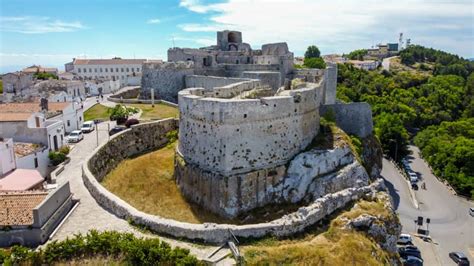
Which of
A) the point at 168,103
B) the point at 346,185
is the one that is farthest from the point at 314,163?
the point at 168,103

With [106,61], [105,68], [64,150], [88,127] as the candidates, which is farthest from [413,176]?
[106,61]

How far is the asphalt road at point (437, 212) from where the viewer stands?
97.1 ft

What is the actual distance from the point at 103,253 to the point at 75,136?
1949 centimetres

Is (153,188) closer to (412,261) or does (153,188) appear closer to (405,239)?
(412,261)

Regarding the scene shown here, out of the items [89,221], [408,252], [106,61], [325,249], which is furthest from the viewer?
[106,61]

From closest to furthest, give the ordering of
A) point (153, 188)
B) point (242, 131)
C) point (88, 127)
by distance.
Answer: point (242, 131) < point (153, 188) < point (88, 127)

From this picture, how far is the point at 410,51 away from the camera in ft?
408

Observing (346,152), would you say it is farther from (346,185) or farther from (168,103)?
(168,103)

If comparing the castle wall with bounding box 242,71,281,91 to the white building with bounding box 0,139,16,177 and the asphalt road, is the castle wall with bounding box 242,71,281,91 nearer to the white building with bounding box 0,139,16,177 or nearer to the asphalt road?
the asphalt road

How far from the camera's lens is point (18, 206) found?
14.7m

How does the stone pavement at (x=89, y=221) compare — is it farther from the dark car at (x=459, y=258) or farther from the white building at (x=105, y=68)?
the white building at (x=105, y=68)

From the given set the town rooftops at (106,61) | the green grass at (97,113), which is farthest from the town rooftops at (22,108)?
the town rooftops at (106,61)

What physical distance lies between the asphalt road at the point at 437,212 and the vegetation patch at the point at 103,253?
21937 mm

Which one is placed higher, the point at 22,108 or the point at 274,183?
the point at 22,108
